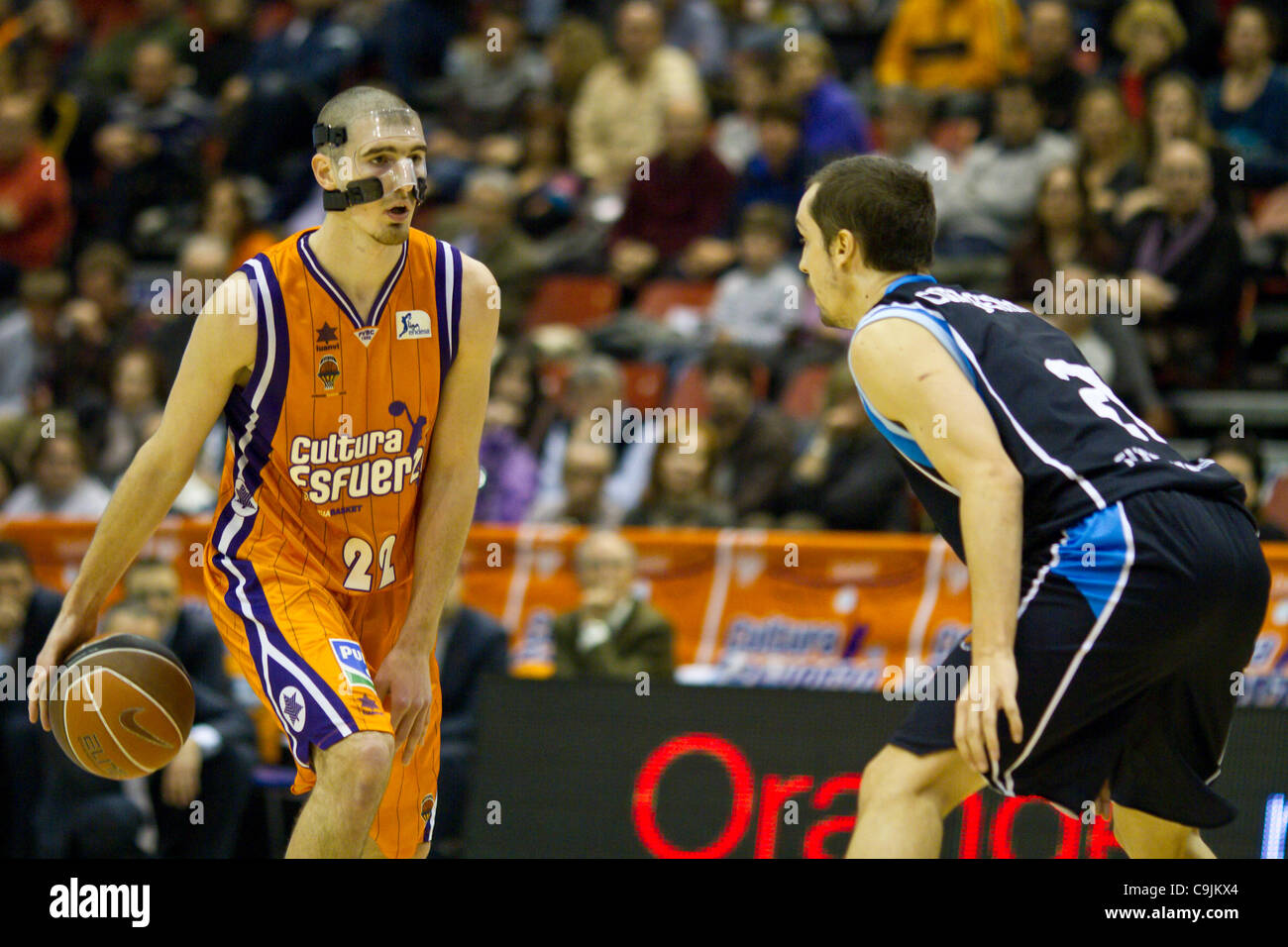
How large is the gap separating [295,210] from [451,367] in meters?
8.91

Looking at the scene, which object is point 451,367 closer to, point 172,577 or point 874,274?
point 874,274

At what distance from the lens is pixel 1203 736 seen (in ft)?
13.3

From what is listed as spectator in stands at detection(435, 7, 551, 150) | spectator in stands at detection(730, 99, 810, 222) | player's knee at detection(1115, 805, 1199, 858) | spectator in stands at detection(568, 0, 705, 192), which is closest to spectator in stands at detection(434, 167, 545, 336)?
spectator in stands at detection(568, 0, 705, 192)

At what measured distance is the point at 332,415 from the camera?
4641 mm

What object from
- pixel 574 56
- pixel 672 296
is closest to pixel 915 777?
pixel 672 296

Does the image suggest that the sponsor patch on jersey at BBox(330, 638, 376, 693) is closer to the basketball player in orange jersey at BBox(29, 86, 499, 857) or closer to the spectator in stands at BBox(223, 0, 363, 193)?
the basketball player in orange jersey at BBox(29, 86, 499, 857)

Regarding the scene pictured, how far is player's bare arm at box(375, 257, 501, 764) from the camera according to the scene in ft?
15.7

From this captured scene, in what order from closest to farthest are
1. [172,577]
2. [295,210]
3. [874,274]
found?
[874,274], [172,577], [295,210]

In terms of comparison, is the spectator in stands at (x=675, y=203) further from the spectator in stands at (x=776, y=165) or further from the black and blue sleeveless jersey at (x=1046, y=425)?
the black and blue sleeveless jersey at (x=1046, y=425)

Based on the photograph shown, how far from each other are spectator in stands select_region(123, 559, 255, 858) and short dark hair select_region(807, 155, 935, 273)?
14.3 feet

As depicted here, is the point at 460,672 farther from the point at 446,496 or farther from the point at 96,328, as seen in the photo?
the point at 96,328

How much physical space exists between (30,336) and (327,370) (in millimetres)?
8107
